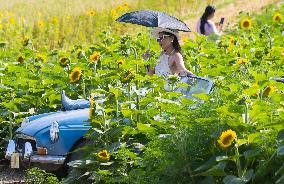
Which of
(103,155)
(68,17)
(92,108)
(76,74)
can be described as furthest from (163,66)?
(68,17)

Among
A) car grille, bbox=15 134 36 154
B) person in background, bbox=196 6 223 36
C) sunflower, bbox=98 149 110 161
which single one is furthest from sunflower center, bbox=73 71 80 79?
person in background, bbox=196 6 223 36

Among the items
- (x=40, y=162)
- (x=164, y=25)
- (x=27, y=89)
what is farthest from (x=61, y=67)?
(x=40, y=162)

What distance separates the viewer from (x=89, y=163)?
6941mm

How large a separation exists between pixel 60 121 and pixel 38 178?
62 cm

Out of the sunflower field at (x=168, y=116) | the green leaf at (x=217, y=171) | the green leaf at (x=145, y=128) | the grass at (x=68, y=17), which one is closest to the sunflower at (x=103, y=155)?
the sunflower field at (x=168, y=116)

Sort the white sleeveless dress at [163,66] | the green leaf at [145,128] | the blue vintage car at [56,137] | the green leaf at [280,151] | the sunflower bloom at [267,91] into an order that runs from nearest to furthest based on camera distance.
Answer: the green leaf at [280,151]
the sunflower bloom at [267,91]
the green leaf at [145,128]
the blue vintage car at [56,137]
the white sleeveless dress at [163,66]

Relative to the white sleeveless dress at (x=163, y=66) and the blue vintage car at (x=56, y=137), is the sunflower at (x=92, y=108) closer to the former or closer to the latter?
the blue vintage car at (x=56, y=137)

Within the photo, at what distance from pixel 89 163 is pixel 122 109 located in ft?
1.75

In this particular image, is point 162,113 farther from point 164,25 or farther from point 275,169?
point 164,25

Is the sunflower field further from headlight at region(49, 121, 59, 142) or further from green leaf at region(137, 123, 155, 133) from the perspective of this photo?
headlight at region(49, 121, 59, 142)

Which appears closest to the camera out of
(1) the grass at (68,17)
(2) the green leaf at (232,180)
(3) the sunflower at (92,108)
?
(2) the green leaf at (232,180)

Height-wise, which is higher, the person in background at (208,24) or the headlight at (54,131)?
the person in background at (208,24)

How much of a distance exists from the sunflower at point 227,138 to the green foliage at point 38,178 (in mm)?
2375

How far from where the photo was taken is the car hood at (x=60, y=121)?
7648 mm
